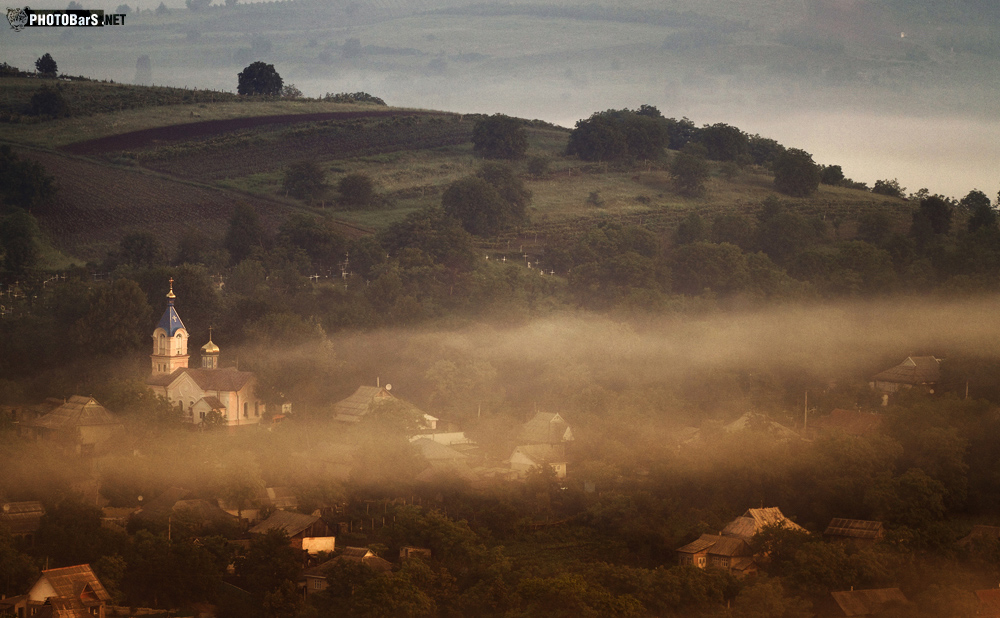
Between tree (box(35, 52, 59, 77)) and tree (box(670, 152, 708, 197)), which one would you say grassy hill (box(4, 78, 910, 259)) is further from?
tree (box(35, 52, 59, 77))

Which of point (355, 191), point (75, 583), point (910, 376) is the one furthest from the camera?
point (355, 191)

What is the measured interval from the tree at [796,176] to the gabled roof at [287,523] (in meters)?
Answer: 62.5

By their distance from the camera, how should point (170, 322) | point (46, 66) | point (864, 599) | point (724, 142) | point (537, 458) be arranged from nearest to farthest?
point (864, 599), point (537, 458), point (170, 322), point (724, 142), point (46, 66)

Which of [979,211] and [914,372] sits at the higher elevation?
[979,211]

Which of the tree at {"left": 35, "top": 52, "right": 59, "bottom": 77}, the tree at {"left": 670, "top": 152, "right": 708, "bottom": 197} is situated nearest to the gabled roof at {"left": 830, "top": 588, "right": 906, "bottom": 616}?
the tree at {"left": 670, "top": 152, "right": 708, "bottom": 197}

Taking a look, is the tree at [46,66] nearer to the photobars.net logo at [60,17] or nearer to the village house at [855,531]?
the photobars.net logo at [60,17]

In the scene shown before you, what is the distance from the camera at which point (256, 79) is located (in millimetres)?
124062

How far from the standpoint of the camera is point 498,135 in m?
108

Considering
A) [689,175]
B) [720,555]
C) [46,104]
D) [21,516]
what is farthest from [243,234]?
[720,555]

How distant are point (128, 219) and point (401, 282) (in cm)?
2163

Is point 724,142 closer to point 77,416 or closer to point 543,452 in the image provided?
point 543,452

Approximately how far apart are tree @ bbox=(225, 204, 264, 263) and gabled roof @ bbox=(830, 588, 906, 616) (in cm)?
4678

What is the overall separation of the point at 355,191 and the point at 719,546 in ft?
172

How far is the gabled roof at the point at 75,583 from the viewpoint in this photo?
42.6m
